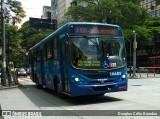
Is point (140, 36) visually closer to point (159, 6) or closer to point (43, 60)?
point (159, 6)

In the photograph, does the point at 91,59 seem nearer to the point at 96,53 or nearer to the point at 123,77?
the point at 96,53

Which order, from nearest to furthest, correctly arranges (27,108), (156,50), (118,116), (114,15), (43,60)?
(118,116) → (27,108) → (43,60) → (114,15) → (156,50)

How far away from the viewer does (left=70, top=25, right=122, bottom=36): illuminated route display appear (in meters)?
14.4

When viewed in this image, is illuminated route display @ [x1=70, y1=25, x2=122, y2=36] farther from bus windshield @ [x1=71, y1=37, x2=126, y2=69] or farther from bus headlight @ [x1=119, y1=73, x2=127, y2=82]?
bus headlight @ [x1=119, y1=73, x2=127, y2=82]

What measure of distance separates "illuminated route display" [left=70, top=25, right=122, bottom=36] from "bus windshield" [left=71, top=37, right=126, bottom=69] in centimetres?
27

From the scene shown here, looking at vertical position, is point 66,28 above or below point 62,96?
above

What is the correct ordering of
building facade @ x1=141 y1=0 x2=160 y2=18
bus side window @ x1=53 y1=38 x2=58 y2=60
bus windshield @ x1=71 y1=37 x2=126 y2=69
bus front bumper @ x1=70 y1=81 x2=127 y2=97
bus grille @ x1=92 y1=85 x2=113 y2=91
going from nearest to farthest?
bus front bumper @ x1=70 y1=81 x2=127 y2=97 < bus windshield @ x1=71 y1=37 x2=126 y2=69 < bus grille @ x1=92 y1=85 x2=113 y2=91 < bus side window @ x1=53 y1=38 x2=58 y2=60 < building facade @ x1=141 y1=0 x2=160 y2=18

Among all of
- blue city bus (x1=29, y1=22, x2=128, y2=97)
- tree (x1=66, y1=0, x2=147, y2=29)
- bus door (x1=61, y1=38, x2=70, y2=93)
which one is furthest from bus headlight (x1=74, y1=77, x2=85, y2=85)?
tree (x1=66, y1=0, x2=147, y2=29)

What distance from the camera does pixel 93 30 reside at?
14.5 metres

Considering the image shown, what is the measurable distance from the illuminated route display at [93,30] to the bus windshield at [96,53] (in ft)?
0.88

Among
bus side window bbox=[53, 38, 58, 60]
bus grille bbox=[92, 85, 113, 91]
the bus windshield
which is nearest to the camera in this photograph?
the bus windshield

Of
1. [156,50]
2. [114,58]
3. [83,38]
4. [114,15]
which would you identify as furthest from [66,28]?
[156,50]

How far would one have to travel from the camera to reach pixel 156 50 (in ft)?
Answer: 222

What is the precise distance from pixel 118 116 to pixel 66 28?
208 inches
